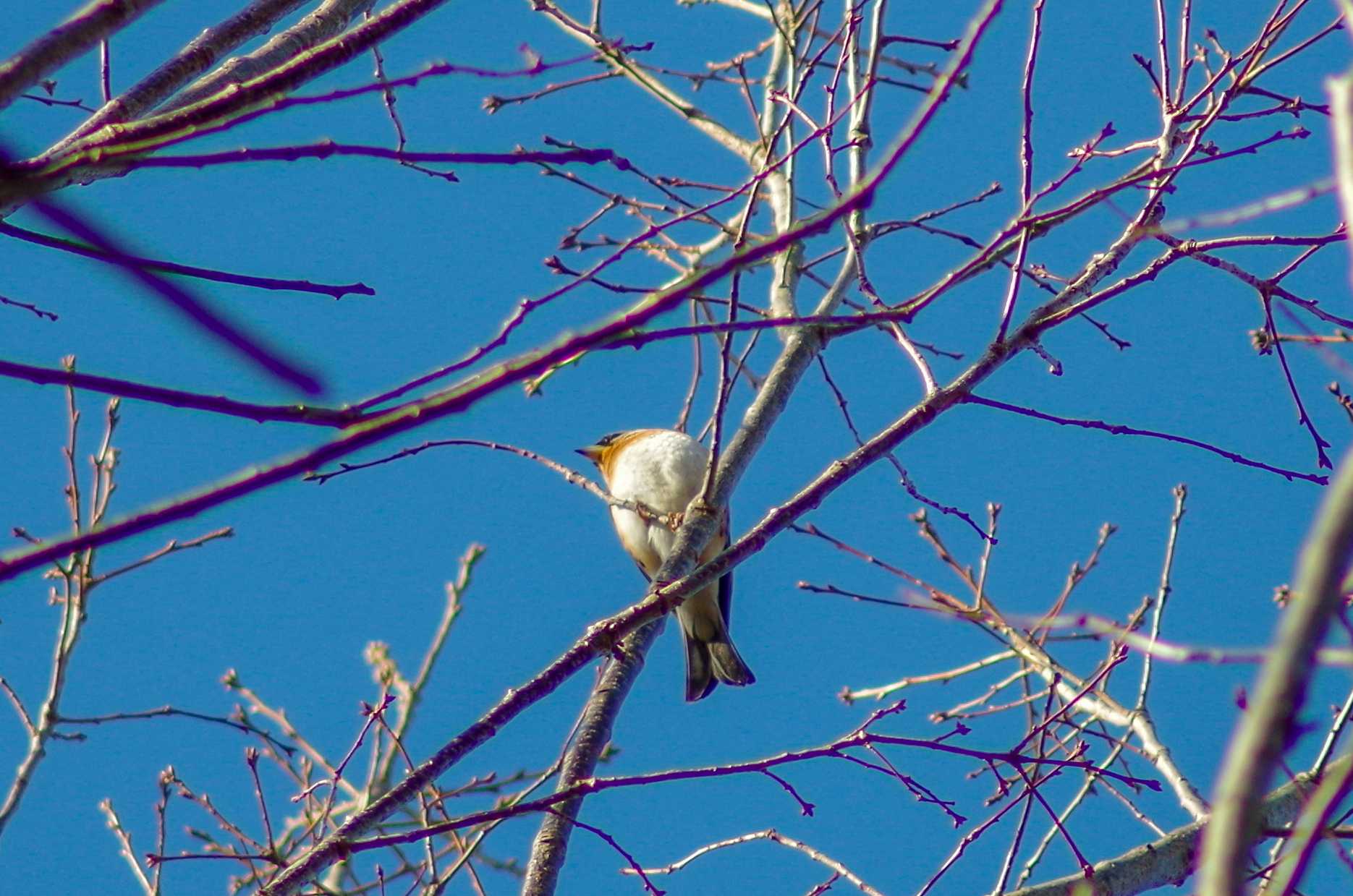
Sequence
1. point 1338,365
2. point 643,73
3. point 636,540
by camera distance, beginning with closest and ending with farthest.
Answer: point 1338,365 → point 643,73 → point 636,540

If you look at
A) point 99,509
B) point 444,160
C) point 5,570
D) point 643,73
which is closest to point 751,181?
point 444,160

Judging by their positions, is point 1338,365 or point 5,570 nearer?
point 5,570

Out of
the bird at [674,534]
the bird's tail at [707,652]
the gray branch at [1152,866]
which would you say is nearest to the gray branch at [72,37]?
the gray branch at [1152,866]

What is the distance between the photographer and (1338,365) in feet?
6.94

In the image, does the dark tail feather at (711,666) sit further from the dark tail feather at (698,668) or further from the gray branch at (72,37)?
the gray branch at (72,37)

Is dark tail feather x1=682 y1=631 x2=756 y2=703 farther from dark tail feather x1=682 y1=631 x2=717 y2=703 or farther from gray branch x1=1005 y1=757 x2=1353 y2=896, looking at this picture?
gray branch x1=1005 y1=757 x2=1353 y2=896

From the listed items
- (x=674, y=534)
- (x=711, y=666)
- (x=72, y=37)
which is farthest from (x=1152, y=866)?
(x=711, y=666)

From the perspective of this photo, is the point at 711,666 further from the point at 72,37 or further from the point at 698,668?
the point at 72,37

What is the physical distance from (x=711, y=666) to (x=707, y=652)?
64mm

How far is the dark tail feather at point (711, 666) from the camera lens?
6.18 meters

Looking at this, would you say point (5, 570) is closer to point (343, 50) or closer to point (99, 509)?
point (343, 50)

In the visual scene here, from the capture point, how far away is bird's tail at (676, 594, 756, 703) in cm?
617

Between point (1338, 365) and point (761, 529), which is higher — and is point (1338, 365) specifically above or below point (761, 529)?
below

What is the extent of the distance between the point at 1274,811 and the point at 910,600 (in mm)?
1527
